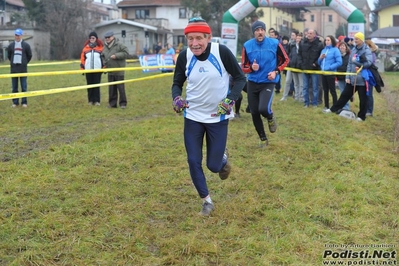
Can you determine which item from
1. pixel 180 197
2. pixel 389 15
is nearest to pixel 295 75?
pixel 180 197

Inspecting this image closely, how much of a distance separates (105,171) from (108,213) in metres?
1.60

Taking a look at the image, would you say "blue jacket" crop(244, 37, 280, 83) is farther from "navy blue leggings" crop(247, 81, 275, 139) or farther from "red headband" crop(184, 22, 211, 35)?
"red headband" crop(184, 22, 211, 35)

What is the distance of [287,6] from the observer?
19.3 m

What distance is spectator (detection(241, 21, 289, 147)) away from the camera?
7887mm

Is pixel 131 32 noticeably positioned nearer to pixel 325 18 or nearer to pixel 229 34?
pixel 229 34

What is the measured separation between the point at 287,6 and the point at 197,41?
602 inches

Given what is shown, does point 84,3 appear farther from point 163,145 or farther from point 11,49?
point 163,145

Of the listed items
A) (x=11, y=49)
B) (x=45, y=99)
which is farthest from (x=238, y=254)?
(x=45, y=99)

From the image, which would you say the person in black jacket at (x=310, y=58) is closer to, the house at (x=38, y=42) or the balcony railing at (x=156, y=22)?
the house at (x=38, y=42)

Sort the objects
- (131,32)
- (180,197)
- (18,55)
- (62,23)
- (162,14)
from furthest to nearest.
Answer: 1. (162,14)
2. (131,32)
3. (62,23)
4. (18,55)
5. (180,197)

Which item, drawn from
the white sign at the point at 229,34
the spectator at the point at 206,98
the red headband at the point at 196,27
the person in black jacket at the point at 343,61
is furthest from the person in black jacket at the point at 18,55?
the white sign at the point at 229,34

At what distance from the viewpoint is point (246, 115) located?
11.7 m

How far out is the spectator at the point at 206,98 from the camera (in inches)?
197

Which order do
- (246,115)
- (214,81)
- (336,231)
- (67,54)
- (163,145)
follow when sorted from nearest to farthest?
(336,231), (214,81), (163,145), (246,115), (67,54)
